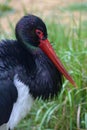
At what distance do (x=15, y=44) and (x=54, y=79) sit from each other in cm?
39

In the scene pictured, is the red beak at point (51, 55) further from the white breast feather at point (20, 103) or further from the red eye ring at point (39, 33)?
the white breast feather at point (20, 103)

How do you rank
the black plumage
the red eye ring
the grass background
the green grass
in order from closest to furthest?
the black plumage, the red eye ring, the grass background, the green grass

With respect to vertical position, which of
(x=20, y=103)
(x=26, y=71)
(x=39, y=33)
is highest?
(x=39, y=33)

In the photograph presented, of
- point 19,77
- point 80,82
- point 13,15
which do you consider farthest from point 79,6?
point 19,77

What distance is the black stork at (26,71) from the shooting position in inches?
171

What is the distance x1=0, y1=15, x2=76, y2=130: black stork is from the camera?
4332 mm

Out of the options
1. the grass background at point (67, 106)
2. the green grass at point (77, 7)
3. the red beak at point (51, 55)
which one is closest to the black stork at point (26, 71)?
the red beak at point (51, 55)

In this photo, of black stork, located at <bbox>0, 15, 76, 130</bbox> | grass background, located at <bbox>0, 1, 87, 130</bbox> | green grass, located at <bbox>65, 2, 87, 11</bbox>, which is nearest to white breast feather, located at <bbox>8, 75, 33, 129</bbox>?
black stork, located at <bbox>0, 15, 76, 130</bbox>

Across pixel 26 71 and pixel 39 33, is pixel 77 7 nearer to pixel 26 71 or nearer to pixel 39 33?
pixel 39 33

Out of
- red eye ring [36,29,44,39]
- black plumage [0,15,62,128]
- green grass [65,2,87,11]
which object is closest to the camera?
black plumage [0,15,62,128]

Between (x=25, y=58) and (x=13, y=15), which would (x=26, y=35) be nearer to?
(x=25, y=58)

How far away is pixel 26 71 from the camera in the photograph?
175 inches

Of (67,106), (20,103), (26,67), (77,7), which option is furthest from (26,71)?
(77,7)

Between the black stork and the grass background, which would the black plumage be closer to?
the black stork
